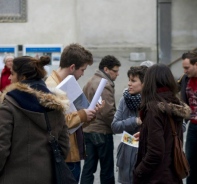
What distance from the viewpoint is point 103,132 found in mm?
7598

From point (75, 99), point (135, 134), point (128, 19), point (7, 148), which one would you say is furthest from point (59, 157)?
point (128, 19)

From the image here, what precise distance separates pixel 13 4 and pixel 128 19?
115 inches

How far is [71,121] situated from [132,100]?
3.90 feet

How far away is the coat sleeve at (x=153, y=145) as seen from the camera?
5.01 metres

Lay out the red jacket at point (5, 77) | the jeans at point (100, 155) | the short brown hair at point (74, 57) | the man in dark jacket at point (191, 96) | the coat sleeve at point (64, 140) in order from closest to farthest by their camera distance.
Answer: the coat sleeve at point (64, 140) → the short brown hair at point (74, 57) → the man in dark jacket at point (191, 96) → the jeans at point (100, 155) → the red jacket at point (5, 77)

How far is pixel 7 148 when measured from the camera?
438 centimetres

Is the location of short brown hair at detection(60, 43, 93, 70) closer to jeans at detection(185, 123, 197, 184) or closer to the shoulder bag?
the shoulder bag

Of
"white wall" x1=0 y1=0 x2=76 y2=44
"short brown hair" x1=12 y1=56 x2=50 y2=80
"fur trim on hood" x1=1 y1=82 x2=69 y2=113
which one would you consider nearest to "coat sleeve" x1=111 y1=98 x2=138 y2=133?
"fur trim on hood" x1=1 y1=82 x2=69 y2=113

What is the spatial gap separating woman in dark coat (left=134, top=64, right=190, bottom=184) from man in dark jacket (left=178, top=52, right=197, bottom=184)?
2.25 metres

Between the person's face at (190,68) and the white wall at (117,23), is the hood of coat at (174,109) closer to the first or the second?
the person's face at (190,68)

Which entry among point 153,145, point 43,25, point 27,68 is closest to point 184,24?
point 43,25

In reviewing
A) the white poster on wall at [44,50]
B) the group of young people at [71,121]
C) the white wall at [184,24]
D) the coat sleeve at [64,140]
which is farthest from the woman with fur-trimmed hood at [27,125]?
the white wall at [184,24]

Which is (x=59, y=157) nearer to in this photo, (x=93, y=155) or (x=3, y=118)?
(x=3, y=118)

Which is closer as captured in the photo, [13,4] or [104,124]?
[104,124]
